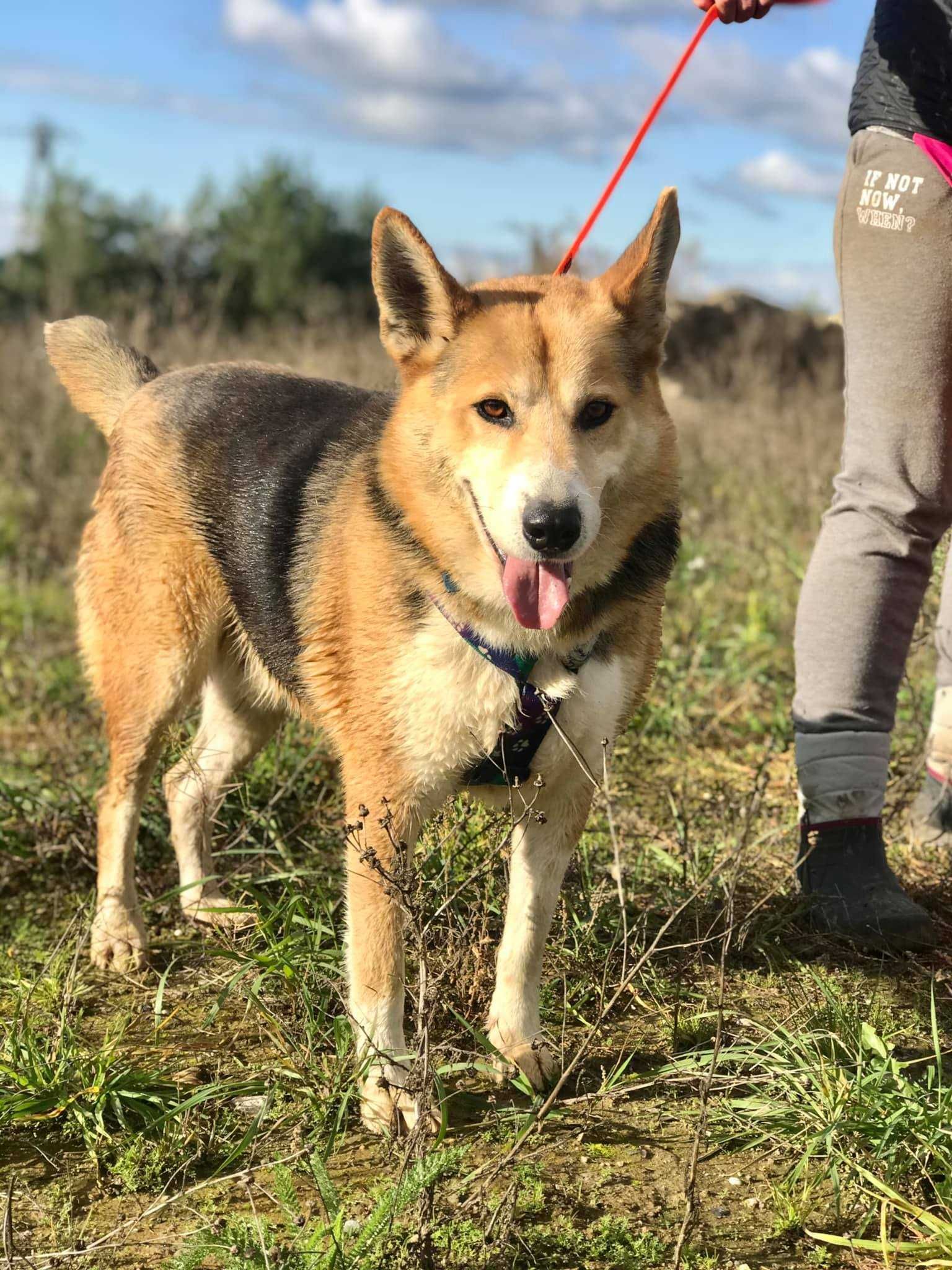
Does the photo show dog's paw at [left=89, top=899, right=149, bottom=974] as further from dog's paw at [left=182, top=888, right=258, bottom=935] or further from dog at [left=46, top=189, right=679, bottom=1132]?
dog at [left=46, top=189, right=679, bottom=1132]

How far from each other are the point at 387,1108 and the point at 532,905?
0.57m

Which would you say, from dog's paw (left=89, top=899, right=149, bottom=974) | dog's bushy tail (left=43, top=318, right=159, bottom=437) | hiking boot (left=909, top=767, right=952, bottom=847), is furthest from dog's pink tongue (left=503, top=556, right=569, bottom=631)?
hiking boot (left=909, top=767, right=952, bottom=847)

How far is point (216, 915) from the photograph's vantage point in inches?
138

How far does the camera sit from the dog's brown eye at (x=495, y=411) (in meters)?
2.69

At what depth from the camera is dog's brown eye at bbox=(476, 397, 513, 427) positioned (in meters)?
2.69

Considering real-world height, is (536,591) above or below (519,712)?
above

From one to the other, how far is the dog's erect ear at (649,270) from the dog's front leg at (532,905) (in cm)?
114

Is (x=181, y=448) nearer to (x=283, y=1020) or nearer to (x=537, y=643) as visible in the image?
(x=537, y=643)

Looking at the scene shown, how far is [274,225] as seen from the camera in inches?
1265

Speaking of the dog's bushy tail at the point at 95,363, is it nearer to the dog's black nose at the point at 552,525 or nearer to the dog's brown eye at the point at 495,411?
the dog's brown eye at the point at 495,411

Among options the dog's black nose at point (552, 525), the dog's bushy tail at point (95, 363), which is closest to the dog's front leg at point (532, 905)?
the dog's black nose at point (552, 525)

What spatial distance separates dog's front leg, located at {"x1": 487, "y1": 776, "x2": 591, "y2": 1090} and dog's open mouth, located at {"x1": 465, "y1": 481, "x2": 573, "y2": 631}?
18.5 inches

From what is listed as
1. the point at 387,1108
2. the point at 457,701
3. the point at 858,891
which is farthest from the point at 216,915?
the point at 858,891

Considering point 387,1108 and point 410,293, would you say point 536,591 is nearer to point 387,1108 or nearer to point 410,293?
point 410,293
